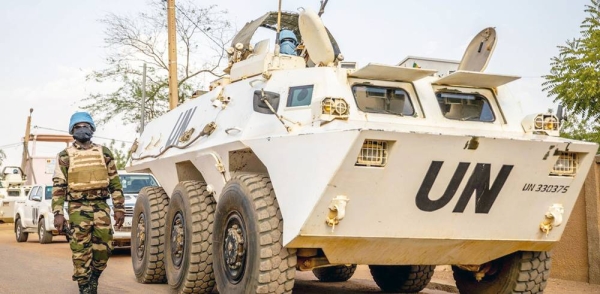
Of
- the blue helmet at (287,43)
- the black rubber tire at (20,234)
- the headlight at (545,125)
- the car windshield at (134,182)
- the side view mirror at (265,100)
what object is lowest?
the black rubber tire at (20,234)

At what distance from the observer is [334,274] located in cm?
1018

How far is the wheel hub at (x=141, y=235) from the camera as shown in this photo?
9773mm

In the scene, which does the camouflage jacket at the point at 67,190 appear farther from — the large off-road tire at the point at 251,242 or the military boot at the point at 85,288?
the large off-road tire at the point at 251,242

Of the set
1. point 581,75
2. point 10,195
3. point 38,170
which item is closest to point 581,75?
point 581,75

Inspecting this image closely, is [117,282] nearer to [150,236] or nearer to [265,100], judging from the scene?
[150,236]

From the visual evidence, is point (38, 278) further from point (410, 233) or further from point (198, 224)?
point (410, 233)

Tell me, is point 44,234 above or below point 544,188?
below

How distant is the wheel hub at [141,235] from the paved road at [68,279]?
37 cm

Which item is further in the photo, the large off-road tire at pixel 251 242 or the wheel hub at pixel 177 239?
the wheel hub at pixel 177 239

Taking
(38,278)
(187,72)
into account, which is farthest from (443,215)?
(187,72)

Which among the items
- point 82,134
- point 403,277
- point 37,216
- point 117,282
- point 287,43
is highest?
point 287,43

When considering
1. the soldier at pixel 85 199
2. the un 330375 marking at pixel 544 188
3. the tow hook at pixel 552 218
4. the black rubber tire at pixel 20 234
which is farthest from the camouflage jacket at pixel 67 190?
the black rubber tire at pixel 20 234

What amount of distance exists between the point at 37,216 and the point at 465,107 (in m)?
13.6

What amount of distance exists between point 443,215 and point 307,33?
1.90 meters
